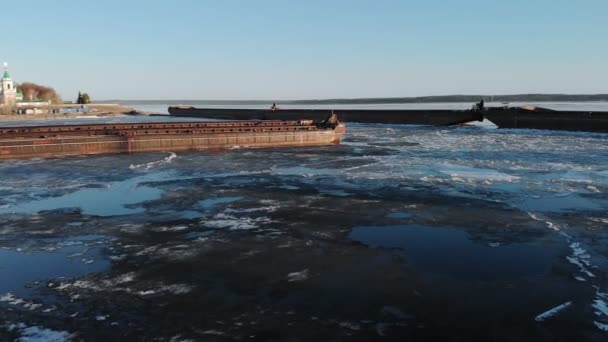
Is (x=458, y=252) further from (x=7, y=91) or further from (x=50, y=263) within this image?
(x=7, y=91)

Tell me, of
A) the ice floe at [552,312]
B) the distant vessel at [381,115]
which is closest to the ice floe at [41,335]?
the ice floe at [552,312]

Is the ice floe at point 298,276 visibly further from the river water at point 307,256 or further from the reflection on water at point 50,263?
the reflection on water at point 50,263

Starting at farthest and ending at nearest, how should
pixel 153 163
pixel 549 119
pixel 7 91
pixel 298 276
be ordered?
pixel 7 91 < pixel 549 119 < pixel 153 163 < pixel 298 276

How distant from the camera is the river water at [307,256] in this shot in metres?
6.09

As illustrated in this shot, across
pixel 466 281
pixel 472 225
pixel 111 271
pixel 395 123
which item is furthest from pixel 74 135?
pixel 395 123

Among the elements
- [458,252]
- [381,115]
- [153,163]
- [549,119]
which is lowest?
[458,252]

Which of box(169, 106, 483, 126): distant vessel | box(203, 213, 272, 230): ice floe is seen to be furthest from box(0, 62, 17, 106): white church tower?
box(203, 213, 272, 230): ice floe

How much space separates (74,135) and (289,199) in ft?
64.1

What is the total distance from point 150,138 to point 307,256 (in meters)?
22.8

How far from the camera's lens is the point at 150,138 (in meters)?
29.3

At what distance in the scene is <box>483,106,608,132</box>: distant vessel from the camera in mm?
44844

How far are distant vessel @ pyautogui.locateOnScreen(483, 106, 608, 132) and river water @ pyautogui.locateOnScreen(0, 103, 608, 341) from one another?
31.4 metres

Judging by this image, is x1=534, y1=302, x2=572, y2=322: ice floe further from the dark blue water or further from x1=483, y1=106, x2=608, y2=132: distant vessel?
x1=483, y1=106, x2=608, y2=132: distant vessel

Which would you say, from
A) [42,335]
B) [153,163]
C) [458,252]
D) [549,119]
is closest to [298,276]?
[458,252]
